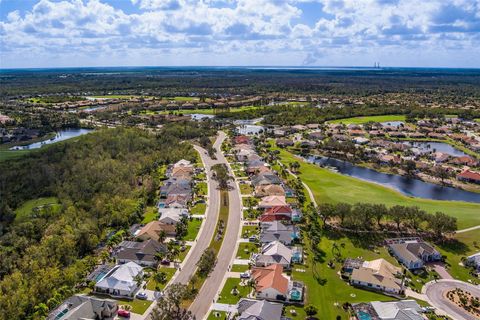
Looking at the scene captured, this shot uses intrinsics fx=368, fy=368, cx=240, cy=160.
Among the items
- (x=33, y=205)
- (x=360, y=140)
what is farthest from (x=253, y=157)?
(x=33, y=205)

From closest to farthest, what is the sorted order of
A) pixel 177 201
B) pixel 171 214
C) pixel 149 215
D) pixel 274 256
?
pixel 274 256 → pixel 171 214 → pixel 149 215 → pixel 177 201

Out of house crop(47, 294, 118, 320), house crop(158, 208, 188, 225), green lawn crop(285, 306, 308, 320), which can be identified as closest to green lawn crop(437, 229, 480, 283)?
green lawn crop(285, 306, 308, 320)

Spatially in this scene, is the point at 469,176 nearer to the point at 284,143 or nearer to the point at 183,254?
the point at 284,143

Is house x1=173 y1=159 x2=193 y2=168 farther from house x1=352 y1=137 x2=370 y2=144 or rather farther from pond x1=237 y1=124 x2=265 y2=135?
house x1=352 y1=137 x2=370 y2=144

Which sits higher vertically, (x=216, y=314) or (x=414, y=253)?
(x=414, y=253)

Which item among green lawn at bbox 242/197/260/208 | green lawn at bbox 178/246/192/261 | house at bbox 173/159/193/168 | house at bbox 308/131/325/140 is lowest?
green lawn at bbox 178/246/192/261

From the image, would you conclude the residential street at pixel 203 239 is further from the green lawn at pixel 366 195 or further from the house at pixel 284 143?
the house at pixel 284 143
